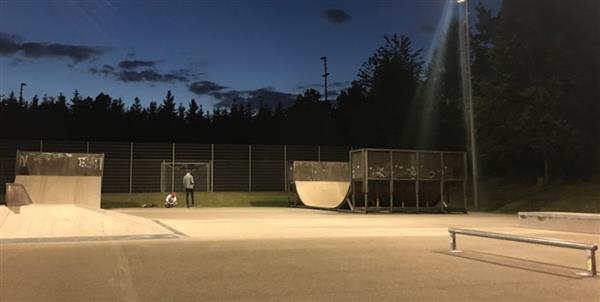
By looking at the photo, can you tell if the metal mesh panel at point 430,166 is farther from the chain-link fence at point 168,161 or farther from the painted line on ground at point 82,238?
the painted line on ground at point 82,238

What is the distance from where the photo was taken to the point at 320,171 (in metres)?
33.0

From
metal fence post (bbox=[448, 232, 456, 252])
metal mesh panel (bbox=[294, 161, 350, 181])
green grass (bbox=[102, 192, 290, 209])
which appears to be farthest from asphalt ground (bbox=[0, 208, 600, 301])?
green grass (bbox=[102, 192, 290, 209])

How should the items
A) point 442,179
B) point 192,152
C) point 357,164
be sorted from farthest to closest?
point 192,152, point 442,179, point 357,164

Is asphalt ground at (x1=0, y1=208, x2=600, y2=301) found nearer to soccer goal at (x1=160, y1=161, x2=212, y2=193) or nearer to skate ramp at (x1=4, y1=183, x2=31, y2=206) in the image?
skate ramp at (x1=4, y1=183, x2=31, y2=206)

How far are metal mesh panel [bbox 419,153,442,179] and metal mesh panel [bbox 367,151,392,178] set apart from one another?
6.00 ft

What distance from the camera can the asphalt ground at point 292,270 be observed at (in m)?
6.94

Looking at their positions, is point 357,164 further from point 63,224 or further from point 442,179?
point 63,224

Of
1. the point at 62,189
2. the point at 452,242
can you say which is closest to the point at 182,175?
the point at 62,189

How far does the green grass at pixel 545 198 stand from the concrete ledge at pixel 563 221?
7930 mm

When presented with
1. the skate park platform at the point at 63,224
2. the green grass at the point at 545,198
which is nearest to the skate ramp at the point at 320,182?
the green grass at the point at 545,198

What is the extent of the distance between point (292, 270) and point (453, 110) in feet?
121

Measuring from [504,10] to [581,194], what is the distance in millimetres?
13079

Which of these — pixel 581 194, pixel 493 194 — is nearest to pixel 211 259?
pixel 581 194

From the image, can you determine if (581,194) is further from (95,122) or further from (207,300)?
(95,122)
